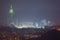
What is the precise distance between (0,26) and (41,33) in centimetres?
94

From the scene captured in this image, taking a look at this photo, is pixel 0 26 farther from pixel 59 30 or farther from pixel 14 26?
pixel 59 30

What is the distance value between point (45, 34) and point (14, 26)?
3.04 ft

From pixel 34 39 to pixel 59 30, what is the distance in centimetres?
55

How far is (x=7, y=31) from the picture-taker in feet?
47.8

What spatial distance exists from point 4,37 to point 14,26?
0.51 meters

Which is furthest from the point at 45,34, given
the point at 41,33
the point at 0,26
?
the point at 0,26

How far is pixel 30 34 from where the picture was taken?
14414mm

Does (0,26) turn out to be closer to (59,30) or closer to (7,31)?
(7,31)

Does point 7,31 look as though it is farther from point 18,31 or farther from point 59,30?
point 59,30

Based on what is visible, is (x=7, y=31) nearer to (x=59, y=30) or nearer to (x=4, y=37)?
(x=4, y=37)

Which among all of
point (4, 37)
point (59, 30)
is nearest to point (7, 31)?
point (4, 37)

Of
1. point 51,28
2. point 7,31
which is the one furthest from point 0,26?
point 51,28

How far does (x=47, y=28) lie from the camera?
14477 millimetres

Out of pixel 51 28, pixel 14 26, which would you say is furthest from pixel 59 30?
pixel 14 26
